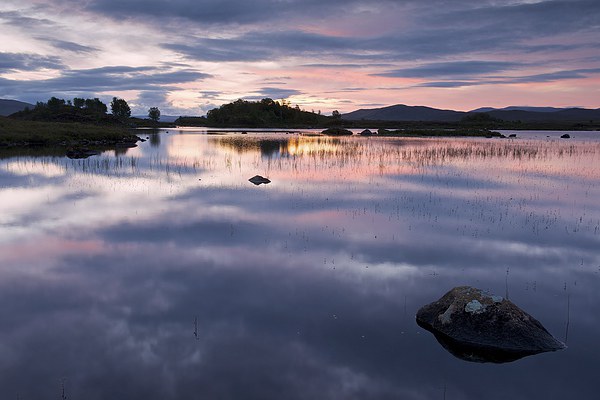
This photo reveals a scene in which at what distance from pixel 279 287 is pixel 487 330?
205 inches

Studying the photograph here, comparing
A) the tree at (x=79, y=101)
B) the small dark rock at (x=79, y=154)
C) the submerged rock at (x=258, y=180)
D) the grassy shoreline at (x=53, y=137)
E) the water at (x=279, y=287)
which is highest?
the tree at (x=79, y=101)

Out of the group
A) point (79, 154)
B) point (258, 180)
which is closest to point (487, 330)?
point (258, 180)

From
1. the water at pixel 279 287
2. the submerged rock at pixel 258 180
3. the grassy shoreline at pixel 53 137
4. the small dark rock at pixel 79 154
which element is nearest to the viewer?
the water at pixel 279 287

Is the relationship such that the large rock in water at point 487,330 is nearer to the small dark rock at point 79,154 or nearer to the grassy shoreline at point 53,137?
the small dark rock at point 79,154

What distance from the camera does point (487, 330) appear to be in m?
9.13

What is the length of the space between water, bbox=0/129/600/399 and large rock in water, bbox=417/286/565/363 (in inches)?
10.8

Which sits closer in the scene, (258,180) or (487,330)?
(487,330)

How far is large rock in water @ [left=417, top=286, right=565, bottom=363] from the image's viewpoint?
Answer: 8852 millimetres

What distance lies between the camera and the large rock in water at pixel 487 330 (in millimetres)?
8852

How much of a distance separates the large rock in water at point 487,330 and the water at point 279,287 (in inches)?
10.8

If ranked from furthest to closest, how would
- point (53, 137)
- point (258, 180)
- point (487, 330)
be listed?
point (53, 137) → point (258, 180) → point (487, 330)

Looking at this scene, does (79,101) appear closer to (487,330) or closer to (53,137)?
(53,137)

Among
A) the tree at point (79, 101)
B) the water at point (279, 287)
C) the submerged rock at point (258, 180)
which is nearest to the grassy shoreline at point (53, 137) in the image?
the water at point (279, 287)

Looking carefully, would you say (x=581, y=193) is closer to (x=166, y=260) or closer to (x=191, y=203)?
(x=191, y=203)
